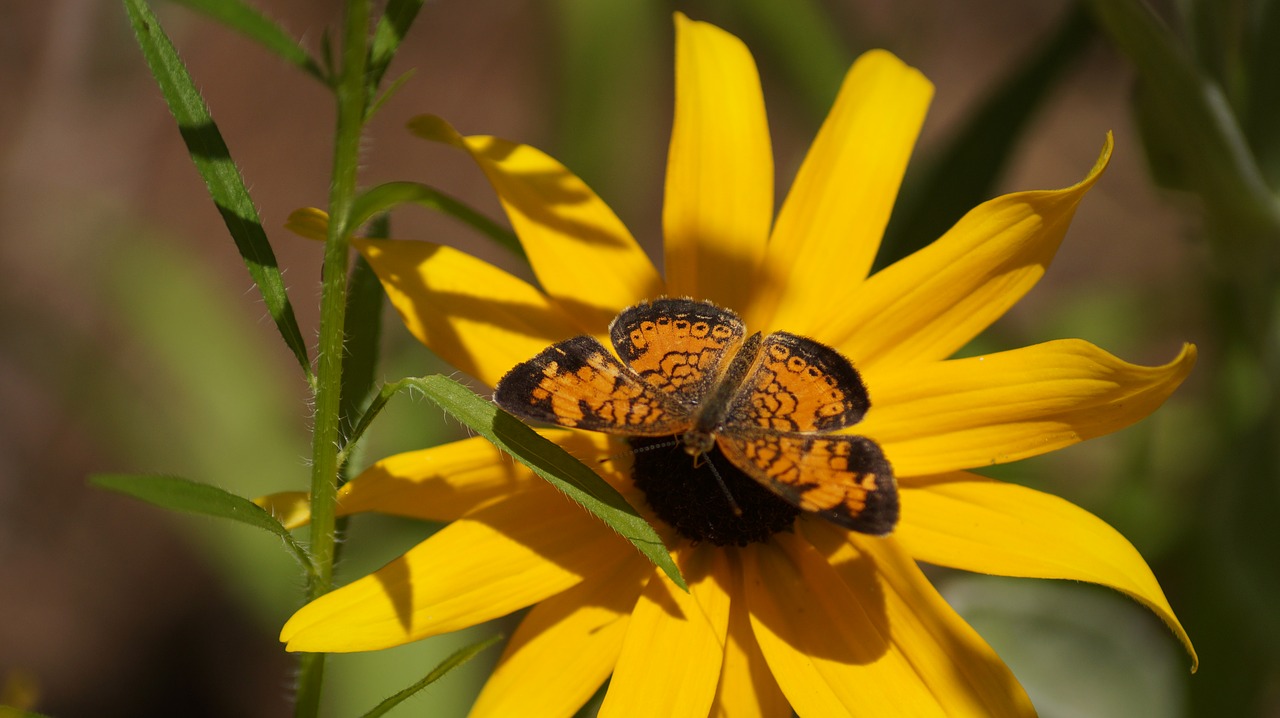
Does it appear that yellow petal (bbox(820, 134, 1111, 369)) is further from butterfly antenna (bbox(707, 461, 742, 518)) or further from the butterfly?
butterfly antenna (bbox(707, 461, 742, 518))

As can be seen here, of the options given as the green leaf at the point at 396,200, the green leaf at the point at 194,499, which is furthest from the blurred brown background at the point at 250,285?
the green leaf at the point at 194,499

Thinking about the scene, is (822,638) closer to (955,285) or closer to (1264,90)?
(955,285)

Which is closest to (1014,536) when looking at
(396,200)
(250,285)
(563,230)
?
(563,230)

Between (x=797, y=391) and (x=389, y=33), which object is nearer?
(x=389, y=33)

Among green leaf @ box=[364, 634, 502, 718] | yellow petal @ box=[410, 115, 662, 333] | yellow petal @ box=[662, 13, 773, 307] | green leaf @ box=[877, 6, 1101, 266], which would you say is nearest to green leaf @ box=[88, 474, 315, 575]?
green leaf @ box=[364, 634, 502, 718]

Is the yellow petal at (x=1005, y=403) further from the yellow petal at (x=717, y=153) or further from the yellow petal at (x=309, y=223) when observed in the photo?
the yellow petal at (x=309, y=223)

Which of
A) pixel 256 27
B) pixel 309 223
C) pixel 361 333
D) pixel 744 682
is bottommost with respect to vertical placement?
pixel 744 682
